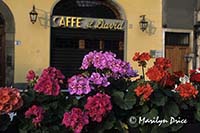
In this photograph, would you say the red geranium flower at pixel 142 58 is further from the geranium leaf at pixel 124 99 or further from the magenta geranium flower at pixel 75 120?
the magenta geranium flower at pixel 75 120

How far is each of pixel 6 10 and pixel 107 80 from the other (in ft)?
37.6

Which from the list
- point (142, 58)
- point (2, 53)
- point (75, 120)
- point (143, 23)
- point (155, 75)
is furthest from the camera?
point (143, 23)

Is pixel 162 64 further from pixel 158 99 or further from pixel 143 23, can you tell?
pixel 143 23

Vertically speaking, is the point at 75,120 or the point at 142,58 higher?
the point at 142,58

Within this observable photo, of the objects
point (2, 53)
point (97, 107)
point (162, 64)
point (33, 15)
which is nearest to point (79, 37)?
point (33, 15)

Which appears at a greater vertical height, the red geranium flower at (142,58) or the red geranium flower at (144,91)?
the red geranium flower at (142,58)

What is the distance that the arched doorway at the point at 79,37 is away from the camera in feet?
50.2

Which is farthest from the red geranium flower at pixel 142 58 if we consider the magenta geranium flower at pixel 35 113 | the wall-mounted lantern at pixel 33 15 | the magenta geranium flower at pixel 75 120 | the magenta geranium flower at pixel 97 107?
the wall-mounted lantern at pixel 33 15

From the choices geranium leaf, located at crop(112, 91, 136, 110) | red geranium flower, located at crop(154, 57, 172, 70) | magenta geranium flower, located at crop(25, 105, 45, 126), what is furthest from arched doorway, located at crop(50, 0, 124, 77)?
magenta geranium flower, located at crop(25, 105, 45, 126)

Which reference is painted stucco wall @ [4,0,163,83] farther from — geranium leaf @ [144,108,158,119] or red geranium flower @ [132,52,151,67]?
geranium leaf @ [144,108,158,119]

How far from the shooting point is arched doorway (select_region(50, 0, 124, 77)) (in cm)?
1530

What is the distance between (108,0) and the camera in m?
16.0

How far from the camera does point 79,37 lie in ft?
51.3

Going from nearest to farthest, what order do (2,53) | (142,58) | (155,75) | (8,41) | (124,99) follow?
(124,99) < (155,75) < (142,58) < (8,41) < (2,53)
